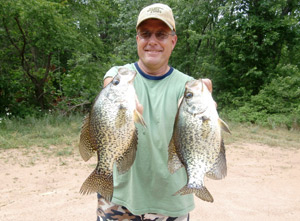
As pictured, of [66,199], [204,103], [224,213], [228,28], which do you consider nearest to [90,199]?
[66,199]

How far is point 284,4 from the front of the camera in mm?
13891

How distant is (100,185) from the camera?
1.86m

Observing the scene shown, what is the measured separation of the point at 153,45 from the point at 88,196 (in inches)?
150

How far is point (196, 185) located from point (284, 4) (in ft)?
48.1

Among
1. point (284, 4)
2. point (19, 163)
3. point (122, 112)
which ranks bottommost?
point (19, 163)

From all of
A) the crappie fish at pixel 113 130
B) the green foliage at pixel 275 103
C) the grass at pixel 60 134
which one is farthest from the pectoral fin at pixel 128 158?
the green foliage at pixel 275 103

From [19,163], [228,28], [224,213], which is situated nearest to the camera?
[224,213]

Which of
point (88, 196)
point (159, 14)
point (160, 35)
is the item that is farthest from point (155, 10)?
point (88, 196)

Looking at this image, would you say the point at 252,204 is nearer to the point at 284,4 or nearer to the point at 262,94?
the point at 262,94

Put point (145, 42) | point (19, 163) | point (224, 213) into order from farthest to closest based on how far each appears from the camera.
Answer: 1. point (19, 163)
2. point (224, 213)
3. point (145, 42)

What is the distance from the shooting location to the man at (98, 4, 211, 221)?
2.02m

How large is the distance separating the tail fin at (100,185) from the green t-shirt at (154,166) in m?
0.21

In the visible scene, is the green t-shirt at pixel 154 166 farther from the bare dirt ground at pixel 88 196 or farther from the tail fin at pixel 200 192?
the bare dirt ground at pixel 88 196

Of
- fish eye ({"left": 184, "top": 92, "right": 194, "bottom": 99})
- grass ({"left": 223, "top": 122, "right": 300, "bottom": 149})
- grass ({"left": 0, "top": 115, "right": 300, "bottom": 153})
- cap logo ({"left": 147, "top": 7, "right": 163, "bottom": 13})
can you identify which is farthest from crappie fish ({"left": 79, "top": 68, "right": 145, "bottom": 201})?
grass ({"left": 223, "top": 122, "right": 300, "bottom": 149})
